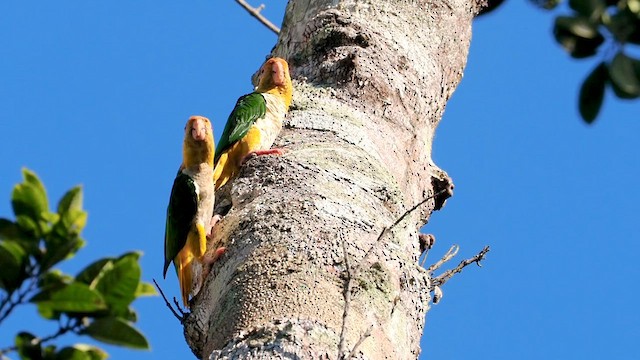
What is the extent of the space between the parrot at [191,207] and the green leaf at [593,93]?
1.91 metres

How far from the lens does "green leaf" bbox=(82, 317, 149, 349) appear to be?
1.73 m

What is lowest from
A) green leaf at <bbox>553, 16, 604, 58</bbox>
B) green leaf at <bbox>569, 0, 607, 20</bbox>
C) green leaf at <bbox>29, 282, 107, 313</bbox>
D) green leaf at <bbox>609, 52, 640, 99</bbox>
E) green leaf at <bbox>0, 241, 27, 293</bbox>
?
green leaf at <bbox>29, 282, 107, 313</bbox>

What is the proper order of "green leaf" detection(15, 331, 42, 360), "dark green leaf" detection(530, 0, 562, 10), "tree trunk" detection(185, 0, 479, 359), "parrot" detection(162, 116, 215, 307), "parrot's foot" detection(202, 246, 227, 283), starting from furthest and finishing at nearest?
1. "parrot" detection(162, 116, 215, 307)
2. "parrot's foot" detection(202, 246, 227, 283)
3. "tree trunk" detection(185, 0, 479, 359)
4. "dark green leaf" detection(530, 0, 562, 10)
5. "green leaf" detection(15, 331, 42, 360)

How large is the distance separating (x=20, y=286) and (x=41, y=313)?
0.06m

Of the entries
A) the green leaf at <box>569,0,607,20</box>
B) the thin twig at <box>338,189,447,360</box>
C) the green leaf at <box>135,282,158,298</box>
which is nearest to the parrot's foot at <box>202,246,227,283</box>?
the thin twig at <box>338,189,447,360</box>

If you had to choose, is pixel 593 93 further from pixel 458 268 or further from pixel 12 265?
pixel 458 268

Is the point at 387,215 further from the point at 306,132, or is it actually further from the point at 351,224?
the point at 306,132

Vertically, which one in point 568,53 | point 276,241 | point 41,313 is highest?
point 276,241

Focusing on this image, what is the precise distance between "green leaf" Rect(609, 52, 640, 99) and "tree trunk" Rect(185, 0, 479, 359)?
1.12 metres

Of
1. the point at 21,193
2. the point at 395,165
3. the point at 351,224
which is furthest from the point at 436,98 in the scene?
the point at 21,193

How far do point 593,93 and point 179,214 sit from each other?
8.47ft

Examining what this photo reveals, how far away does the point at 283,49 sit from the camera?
4914mm

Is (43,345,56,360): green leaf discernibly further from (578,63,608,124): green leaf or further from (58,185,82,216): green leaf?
(578,63,608,124): green leaf

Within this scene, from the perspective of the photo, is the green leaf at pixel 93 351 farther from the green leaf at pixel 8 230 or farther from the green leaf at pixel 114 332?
the green leaf at pixel 8 230
